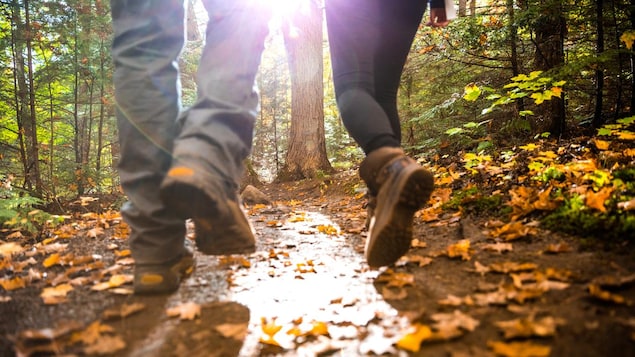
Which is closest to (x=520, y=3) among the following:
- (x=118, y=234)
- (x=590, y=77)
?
(x=590, y=77)

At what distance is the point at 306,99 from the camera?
7398 mm

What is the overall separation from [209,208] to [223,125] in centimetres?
33

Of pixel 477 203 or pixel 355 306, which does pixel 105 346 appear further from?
pixel 477 203

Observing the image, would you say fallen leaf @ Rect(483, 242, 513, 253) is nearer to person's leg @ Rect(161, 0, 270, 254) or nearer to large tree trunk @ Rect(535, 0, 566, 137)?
person's leg @ Rect(161, 0, 270, 254)

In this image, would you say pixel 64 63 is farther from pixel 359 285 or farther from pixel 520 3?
pixel 520 3

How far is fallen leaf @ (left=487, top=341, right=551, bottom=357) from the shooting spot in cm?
91

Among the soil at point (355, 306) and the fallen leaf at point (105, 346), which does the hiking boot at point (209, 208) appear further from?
the fallen leaf at point (105, 346)

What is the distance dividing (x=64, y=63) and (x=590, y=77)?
8080 mm

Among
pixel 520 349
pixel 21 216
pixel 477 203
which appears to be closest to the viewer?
pixel 520 349

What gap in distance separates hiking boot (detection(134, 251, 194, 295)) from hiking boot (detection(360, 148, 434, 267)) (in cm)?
83

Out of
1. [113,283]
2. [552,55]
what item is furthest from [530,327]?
[552,55]

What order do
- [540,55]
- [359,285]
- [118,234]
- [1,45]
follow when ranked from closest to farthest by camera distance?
[359,285] → [118,234] → [540,55] → [1,45]

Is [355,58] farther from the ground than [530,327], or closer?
farther from the ground

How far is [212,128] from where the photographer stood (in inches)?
51.5
